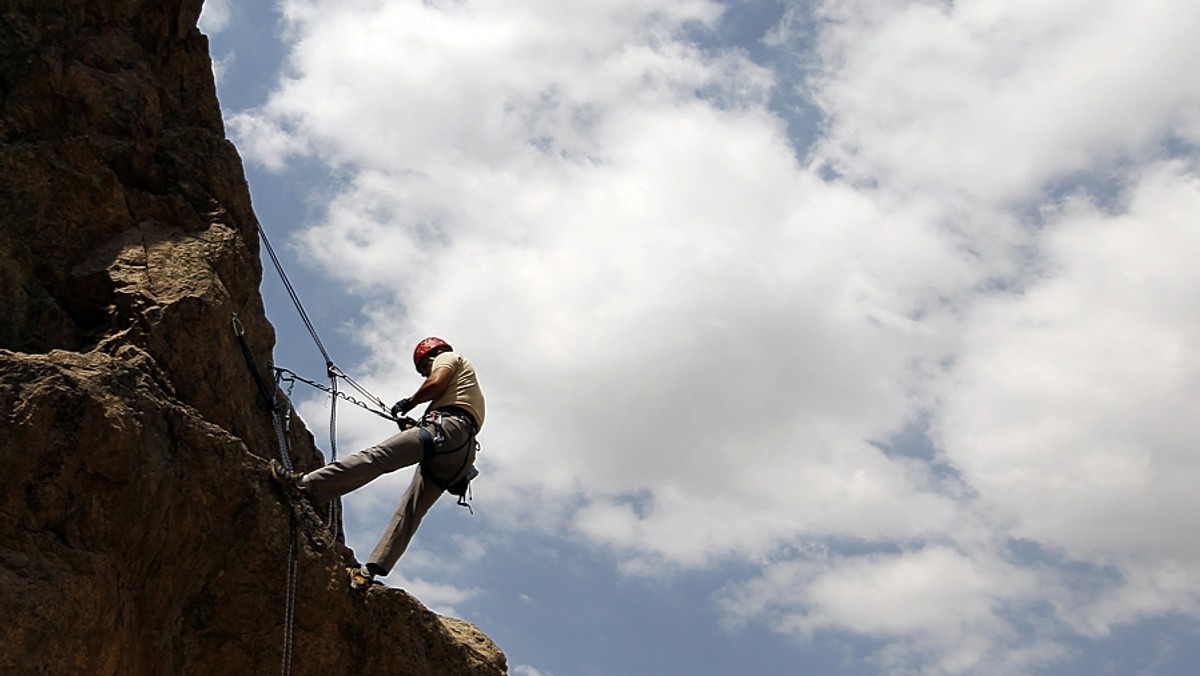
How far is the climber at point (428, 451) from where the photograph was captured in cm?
1057

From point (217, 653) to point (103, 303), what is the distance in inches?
114

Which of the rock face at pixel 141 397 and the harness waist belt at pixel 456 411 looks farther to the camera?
the harness waist belt at pixel 456 411

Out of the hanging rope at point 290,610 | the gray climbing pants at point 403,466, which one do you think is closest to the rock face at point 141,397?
the hanging rope at point 290,610

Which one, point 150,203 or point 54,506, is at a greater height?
point 150,203

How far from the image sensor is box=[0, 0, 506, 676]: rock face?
7.62 m

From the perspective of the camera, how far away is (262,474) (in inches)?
379

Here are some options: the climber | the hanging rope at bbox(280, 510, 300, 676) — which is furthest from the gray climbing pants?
the hanging rope at bbox(280, 510, 300, 676)

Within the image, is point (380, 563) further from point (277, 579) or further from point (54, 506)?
point (54, 506)

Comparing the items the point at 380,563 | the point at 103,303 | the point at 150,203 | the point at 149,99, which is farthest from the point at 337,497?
the point at 149,99

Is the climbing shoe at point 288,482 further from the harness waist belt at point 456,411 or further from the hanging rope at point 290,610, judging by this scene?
the harness waist belt at point 456,411

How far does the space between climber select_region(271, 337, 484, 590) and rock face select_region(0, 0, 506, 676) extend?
52 cm

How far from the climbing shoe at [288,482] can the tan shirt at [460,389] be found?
168cm

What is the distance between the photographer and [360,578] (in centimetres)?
1068

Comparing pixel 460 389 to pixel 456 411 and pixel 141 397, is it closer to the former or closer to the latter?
pixel 456 411
